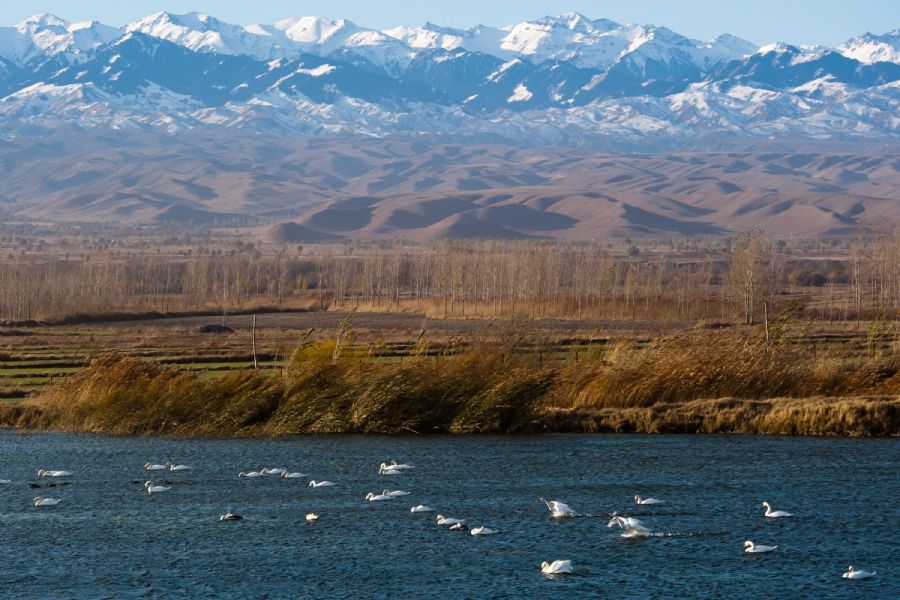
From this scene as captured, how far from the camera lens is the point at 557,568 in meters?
21.9

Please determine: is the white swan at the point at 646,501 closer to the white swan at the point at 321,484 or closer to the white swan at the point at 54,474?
the white swan at the point at 321,484

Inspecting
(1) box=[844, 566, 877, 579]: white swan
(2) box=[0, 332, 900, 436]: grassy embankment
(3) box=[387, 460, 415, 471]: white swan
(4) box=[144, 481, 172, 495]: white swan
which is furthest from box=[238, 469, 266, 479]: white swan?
(1) box=[844, 566, 877, 579]: white swan

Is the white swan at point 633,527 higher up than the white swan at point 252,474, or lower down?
higher up

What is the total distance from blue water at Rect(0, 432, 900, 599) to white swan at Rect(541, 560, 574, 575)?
258mm

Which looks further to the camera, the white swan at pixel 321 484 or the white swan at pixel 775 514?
the white swan at pixel 321 484

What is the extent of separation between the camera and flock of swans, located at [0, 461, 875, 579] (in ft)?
72.3

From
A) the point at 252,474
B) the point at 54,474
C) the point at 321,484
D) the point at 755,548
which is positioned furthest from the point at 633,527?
the point at 54,474

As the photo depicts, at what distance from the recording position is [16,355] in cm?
5747

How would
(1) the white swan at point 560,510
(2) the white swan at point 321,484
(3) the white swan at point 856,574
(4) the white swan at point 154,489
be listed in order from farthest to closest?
1. (2) the white swan at point 321,484
2. (4) the white swan at point 154,489
3. (1) the white swan at point 560,510
4. (3) the white swan at point 856,574

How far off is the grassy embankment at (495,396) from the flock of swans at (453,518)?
17.7 ft

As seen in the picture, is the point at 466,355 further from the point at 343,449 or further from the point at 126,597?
the point at 126,597

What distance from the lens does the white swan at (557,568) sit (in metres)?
21.9

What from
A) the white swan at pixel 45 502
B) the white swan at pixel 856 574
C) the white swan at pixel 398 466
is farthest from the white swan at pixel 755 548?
the white swan at pixel 45 502

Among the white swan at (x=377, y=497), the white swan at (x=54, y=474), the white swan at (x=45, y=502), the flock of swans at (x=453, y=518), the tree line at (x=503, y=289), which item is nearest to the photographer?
the flock of swans at (x=453, y=518)
